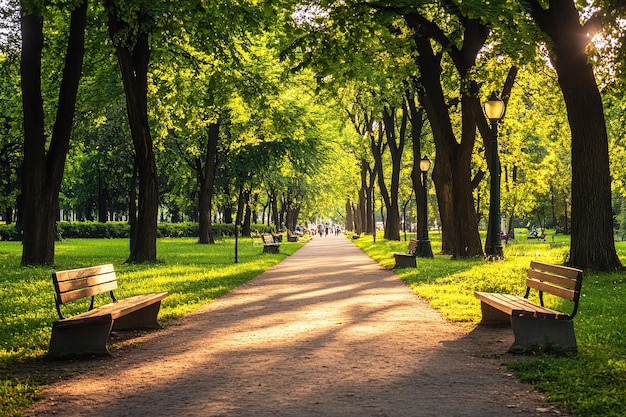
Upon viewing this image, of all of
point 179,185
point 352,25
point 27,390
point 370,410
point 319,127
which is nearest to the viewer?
point 370,410

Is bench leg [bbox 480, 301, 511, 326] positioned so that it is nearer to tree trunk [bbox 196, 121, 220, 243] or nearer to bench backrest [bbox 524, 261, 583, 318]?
bench backrest [bbox 524, 261, 583, 318]

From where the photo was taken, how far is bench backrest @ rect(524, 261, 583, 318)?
7.05 m

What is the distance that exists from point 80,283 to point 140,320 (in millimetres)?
1475

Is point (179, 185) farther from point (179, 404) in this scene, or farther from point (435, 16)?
point (179, 404)

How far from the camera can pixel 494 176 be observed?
1805 cm

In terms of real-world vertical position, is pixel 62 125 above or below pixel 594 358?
above

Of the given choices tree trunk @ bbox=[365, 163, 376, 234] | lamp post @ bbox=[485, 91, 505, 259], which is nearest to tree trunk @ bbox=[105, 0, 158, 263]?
lamp post @ bbox=[485, 91, 505, 259]

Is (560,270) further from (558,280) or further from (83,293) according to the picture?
(83,293)

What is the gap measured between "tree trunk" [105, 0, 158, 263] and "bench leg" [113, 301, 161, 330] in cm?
1155

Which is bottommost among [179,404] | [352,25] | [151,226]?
[179,404]

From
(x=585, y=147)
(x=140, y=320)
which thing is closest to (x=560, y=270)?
(x=140, y=320)

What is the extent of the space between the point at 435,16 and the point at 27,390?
18.2 m

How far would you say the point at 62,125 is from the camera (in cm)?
1948

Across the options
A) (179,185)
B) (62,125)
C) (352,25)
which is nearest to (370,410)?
(352,25)
